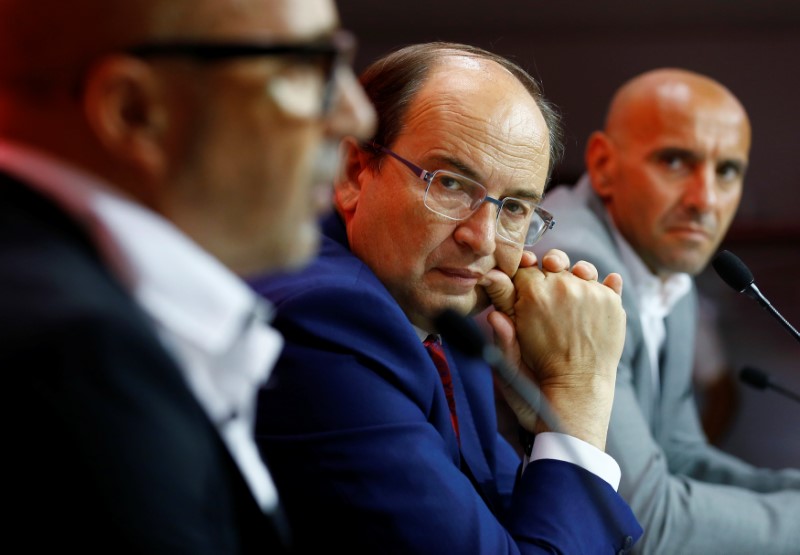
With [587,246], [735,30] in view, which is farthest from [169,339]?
[735,30]

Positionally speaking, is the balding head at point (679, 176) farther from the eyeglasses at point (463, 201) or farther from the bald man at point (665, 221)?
the eyeglasses at point (463, 201)

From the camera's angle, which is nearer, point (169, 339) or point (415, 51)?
point (169, 339)

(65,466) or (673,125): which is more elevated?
(65,466)

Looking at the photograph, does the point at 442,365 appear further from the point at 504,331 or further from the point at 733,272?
the point at 733,272

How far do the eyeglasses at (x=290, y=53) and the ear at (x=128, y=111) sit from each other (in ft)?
0.05

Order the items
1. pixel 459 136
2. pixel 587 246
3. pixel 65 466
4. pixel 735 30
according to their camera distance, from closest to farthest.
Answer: pixel 65 466, pixel 459 136, pixel 587 246, pixel 735 30

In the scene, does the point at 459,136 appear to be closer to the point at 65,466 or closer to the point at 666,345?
the point at 65,466

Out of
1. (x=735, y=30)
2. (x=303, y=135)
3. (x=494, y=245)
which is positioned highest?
(x=303, y=135)

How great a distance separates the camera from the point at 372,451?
3.53ft

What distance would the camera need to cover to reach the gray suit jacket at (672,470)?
1555 millimetres

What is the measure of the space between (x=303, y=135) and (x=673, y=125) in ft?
5.34

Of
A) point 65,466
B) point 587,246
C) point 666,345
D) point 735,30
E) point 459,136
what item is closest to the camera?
point 65,466

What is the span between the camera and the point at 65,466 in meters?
0.62

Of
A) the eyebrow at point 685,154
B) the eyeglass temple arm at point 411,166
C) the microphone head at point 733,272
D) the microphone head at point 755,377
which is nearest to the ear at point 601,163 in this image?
the eyebrow at point 685,154
